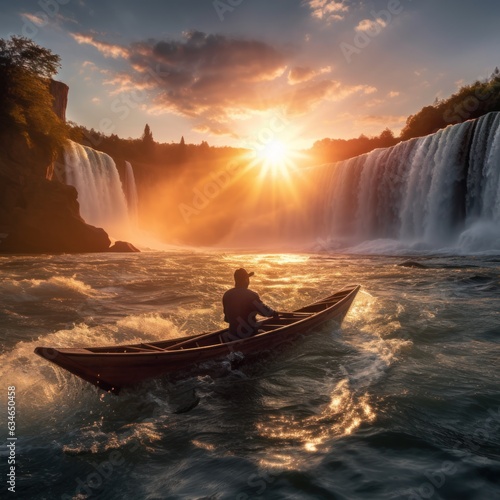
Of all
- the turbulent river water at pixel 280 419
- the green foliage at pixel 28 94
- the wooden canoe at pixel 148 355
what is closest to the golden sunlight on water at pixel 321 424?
the turbulent river water at pixel 280 419

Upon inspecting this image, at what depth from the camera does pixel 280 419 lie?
15.2 feet

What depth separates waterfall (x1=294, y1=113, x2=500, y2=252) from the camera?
989 inches

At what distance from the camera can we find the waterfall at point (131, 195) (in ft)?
156

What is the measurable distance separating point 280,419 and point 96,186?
38.8 meters

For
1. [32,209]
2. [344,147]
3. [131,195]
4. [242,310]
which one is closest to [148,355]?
[242,310]

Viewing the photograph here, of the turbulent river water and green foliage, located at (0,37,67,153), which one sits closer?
the turbulent river water

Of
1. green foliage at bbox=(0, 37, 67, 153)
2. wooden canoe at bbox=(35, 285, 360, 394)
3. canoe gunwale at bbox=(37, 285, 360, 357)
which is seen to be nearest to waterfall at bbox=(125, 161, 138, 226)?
green foliage at bbox=(0, 37, 67, 153)

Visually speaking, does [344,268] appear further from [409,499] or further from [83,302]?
[409,499]

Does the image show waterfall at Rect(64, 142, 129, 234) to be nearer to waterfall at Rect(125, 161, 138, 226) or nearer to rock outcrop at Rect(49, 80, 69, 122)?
waterfall at Rect(125, 161, 138, 226)

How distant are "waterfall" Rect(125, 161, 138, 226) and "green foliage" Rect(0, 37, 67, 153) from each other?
1648 centimetres

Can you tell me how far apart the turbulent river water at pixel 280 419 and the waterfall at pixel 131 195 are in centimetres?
3926

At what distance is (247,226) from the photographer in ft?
168

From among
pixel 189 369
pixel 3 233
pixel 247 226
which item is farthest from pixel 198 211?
pixel 189 369

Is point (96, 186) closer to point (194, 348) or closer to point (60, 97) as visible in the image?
point (60, 97)
